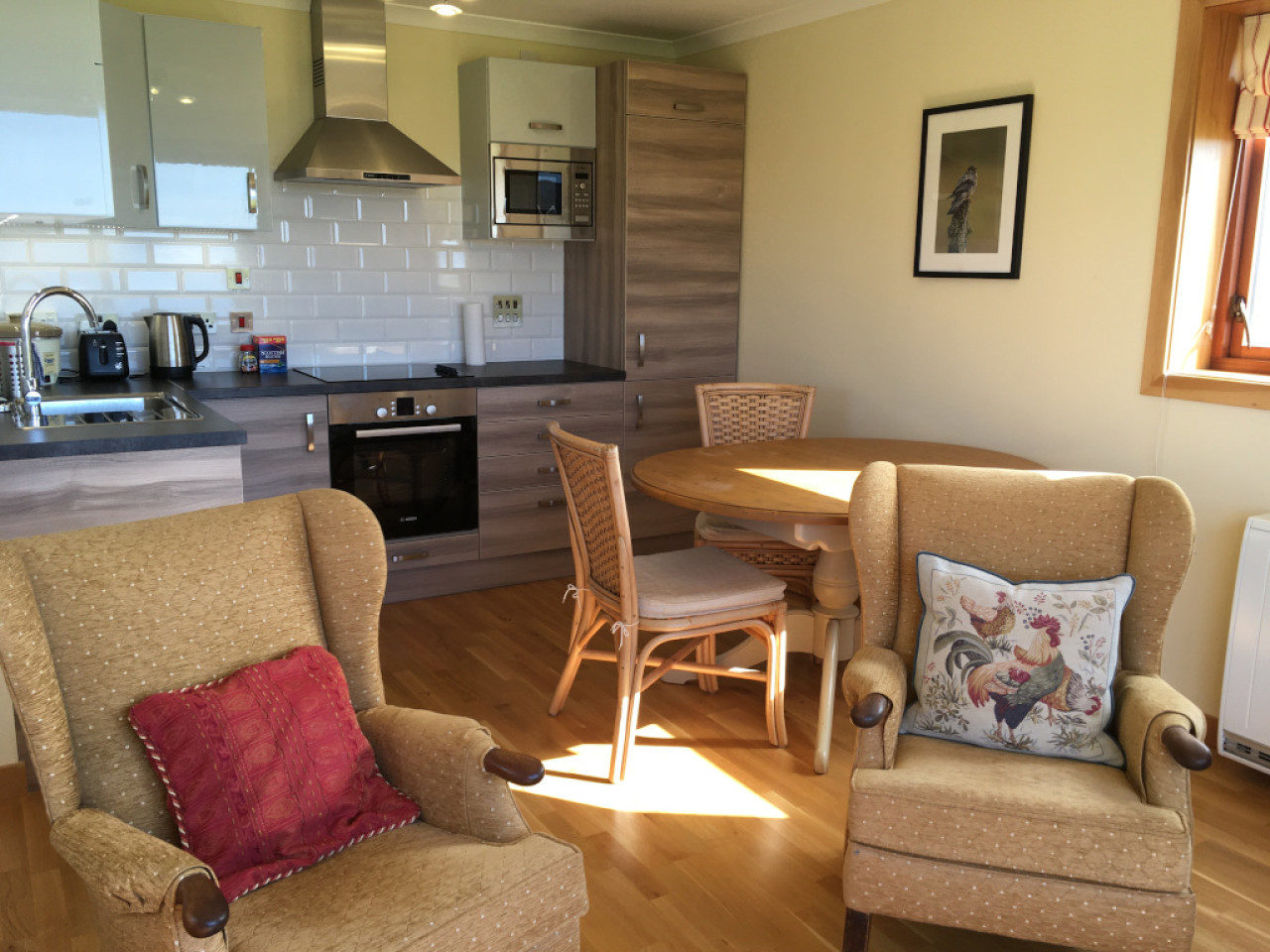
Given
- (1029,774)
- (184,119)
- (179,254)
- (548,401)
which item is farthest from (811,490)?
(179,254)

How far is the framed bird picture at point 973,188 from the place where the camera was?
3443mm

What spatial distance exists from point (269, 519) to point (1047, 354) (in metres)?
2.54

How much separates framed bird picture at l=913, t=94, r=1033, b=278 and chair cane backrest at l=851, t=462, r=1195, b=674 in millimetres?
1380

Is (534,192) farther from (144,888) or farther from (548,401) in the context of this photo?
(144,888)

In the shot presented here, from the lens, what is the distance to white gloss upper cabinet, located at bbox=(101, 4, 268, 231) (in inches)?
143

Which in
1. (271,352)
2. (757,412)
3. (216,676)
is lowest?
(216,676)

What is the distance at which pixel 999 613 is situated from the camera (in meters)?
2.16

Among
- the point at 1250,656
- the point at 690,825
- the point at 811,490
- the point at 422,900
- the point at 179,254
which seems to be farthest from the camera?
the point at 179,254

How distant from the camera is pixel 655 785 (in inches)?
110

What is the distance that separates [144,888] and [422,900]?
0.39 meters

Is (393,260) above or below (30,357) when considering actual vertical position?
above

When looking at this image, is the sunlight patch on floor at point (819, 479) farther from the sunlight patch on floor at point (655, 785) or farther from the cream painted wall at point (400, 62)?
the cream painted wall at point (400, 62)

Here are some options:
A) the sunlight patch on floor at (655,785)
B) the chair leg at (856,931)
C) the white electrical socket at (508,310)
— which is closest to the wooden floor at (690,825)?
the sunlight patch on floor at (655,785)

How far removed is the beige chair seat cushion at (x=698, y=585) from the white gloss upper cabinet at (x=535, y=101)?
220 cm
